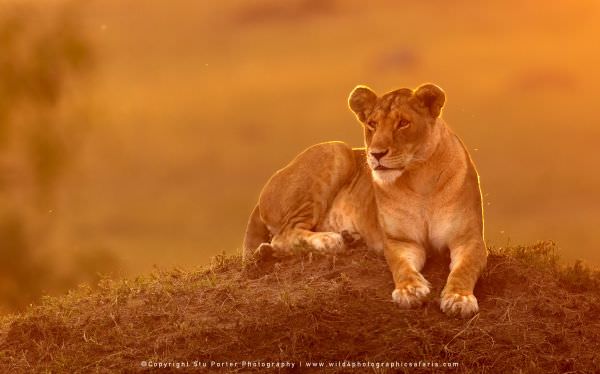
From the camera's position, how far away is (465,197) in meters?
9.23

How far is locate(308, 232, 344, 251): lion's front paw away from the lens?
32.5ft

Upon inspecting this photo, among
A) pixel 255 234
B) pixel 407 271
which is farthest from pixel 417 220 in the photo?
pixel 255 234

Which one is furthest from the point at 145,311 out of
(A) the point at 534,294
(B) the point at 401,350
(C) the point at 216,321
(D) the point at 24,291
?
(D) the point at 24,291

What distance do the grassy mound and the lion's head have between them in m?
1.11

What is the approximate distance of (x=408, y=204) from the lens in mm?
9258

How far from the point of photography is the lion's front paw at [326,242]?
32.5 ft

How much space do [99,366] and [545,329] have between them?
3.83 m

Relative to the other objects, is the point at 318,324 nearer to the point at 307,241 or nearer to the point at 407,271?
the point at 407,271

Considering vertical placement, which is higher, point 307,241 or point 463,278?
point 307,241

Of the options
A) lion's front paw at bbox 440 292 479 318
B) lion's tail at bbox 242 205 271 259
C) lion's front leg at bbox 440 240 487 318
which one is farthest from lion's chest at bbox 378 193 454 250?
lion's tail at bbox 242 205 271 259

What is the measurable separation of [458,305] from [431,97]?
1.96 metres

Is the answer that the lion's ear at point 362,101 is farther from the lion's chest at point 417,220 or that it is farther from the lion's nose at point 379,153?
the lion's chest at point 417,220

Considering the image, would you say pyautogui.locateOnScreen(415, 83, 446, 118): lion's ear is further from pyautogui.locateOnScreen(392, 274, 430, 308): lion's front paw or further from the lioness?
pyautogui.locateOnScreen(392, 274, 430, 308): lion's front paw

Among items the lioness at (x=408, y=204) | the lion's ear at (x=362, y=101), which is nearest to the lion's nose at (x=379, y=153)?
the lioness at (x=408, y=204)
